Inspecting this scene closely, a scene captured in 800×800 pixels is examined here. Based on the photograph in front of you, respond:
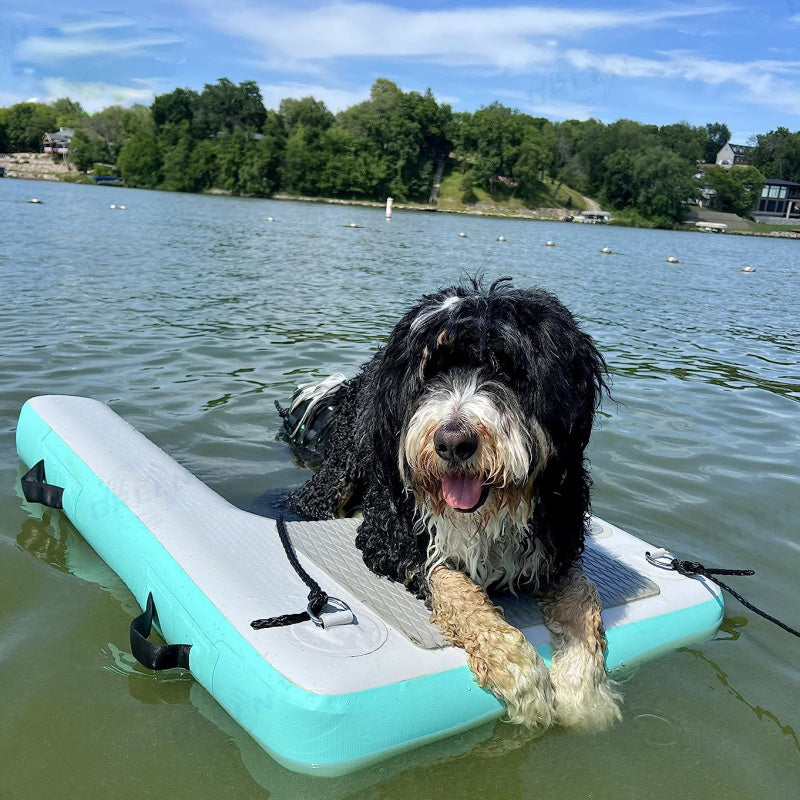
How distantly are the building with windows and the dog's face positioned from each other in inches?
5411

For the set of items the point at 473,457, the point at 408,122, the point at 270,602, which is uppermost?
the point at 408,122

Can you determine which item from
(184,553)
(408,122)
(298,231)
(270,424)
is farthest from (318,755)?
(408,122)

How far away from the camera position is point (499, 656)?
2963mm

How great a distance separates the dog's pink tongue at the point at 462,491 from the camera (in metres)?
2.84

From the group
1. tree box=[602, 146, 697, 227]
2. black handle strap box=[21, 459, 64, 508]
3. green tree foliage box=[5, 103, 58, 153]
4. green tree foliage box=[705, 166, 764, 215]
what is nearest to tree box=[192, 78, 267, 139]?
green tree foliage box=[5, 103, 58, 153]

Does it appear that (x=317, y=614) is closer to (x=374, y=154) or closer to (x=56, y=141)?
(x=374, y=154)

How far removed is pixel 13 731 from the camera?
298 cm

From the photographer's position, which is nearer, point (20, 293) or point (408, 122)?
point (20, 293)

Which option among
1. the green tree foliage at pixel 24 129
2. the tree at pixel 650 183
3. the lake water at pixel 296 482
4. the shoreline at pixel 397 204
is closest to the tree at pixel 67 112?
the green tree foliage at pixel 24 129

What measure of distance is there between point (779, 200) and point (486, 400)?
14152 cm

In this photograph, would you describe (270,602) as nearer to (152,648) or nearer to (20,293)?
(152,648)

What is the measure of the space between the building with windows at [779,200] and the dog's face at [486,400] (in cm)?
13743

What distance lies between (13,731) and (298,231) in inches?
1299

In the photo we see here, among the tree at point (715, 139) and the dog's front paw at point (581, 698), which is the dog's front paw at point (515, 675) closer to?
the dog's front paw at point (581, 698)
